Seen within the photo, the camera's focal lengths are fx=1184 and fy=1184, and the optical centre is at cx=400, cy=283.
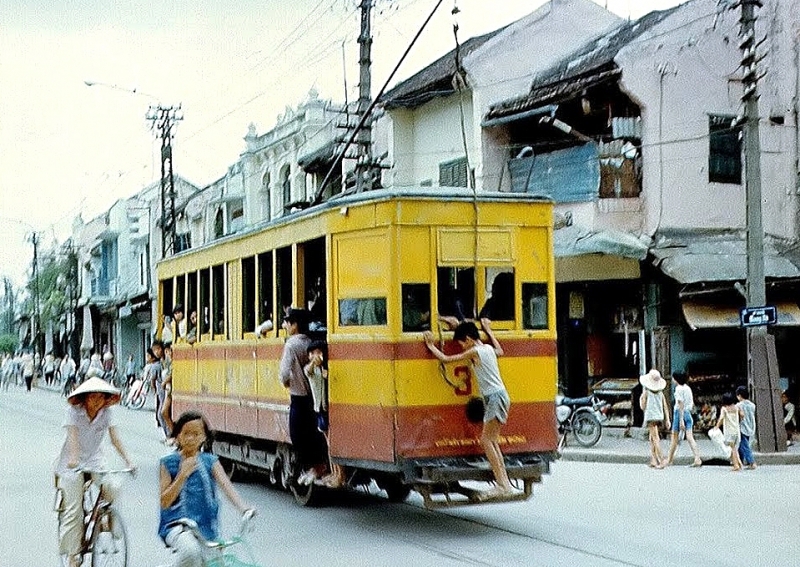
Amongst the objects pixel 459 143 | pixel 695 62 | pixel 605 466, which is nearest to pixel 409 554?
pixel 605 466

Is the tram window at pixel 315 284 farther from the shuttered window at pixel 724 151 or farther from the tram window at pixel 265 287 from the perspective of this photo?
the shuttered window at pixel 724 151

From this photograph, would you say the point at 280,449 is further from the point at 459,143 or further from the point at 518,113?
the point at 459,143

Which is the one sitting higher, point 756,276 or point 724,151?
point 724,151

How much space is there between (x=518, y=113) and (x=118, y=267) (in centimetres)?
3922

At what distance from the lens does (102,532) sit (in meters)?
8.42

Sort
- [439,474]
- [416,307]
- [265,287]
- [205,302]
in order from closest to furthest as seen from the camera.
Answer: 1. [439,474]
2. [416,307]
3. [265,287]
4. [205,302]

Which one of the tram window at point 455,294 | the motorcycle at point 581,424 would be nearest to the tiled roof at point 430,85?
the motorcycle at point 581,424

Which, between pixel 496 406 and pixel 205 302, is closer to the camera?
pixel 496 406

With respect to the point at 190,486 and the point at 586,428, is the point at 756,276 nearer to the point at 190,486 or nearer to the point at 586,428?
the point at 586,428

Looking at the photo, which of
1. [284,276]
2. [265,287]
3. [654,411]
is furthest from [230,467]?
[654,411]

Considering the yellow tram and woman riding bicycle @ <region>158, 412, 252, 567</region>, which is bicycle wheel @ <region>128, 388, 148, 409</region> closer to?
the yellow tram

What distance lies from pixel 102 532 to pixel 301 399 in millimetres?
4023

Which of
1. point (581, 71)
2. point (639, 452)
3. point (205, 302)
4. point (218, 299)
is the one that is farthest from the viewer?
point (581, 71)

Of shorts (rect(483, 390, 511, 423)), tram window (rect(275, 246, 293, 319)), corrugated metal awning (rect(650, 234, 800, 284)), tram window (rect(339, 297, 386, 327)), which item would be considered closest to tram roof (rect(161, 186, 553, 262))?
tram window (rect(339, 297, 386, 327))
